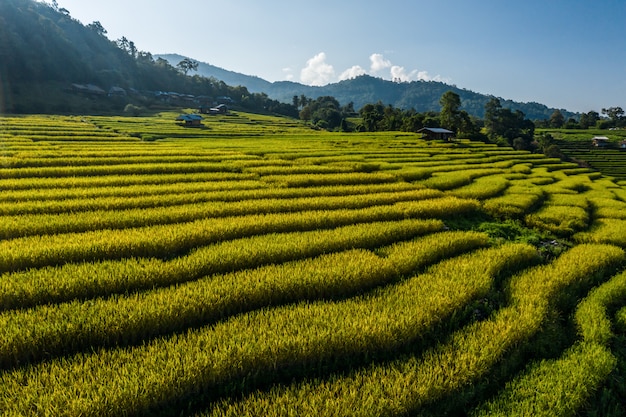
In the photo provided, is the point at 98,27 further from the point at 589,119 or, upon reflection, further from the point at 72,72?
the point at 589,119

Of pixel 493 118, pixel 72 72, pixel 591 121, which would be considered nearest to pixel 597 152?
pixel 493 118

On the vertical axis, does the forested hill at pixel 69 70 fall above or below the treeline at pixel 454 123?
above

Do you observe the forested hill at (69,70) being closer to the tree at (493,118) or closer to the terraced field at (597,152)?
the tree at (493,118)

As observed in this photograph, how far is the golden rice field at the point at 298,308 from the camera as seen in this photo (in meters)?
4.83

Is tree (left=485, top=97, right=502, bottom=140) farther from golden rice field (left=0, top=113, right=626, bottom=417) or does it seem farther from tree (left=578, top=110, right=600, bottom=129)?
golden rice field (left=0, top=113, right=626, bottom=417)

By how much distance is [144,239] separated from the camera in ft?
31.1

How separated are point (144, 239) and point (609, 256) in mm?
13163

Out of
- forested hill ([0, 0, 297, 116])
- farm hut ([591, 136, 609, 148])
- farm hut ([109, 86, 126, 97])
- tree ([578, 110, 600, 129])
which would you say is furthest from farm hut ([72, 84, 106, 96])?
tree ([578, 110, 600, 129])

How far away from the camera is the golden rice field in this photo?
4828 mm

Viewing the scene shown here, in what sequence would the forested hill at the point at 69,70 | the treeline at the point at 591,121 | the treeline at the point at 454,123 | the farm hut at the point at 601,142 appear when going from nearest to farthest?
the treeline at the point at 454,123 → the forested hill at the point at 69,70 → the farm hut at the point at 601,142 → the treeline at the point at 591,121

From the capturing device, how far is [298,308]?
6.71m

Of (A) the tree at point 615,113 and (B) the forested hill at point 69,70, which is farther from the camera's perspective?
(A) the tree at point 615,113

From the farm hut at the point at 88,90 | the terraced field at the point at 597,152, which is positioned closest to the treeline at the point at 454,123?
the terraced field at the point at 597,152

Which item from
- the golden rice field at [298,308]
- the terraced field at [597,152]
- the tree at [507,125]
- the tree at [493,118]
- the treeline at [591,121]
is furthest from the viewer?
the treeline at [591,121]
